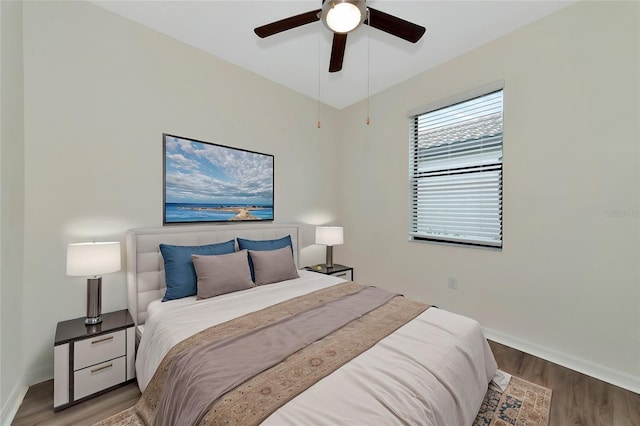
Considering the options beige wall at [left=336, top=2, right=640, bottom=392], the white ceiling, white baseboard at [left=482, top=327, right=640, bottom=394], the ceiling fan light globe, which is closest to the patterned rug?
white baseboard at [left=482, top=327, right=640, bottom=394]

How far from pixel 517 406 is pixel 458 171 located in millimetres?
2104

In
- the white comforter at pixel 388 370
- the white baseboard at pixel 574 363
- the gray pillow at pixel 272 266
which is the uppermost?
the gray pillow at pixel 272 266

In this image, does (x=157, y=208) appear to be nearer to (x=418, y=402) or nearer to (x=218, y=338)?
(x=218, y=338)

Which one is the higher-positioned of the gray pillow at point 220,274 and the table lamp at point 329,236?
the table lamp at point 329,236

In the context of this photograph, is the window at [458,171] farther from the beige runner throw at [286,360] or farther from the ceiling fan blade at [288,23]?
the ceiling fan blade at [288,23]

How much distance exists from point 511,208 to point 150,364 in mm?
3136

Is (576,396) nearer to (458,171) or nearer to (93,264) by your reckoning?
(458,171)

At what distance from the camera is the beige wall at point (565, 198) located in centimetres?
196

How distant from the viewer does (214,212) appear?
2805 millimetres

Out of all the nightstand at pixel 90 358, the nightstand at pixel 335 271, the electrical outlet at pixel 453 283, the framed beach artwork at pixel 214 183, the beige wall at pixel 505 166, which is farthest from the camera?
the nightstand at pixel 335 271

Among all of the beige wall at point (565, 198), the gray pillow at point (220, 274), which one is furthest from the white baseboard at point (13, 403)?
the beige wall at point (565, 198)

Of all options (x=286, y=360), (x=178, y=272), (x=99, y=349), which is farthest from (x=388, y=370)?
(x=99, y=349)

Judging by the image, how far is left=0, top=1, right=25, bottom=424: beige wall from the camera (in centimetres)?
158

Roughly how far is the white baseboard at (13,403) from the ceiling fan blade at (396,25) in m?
3.32
